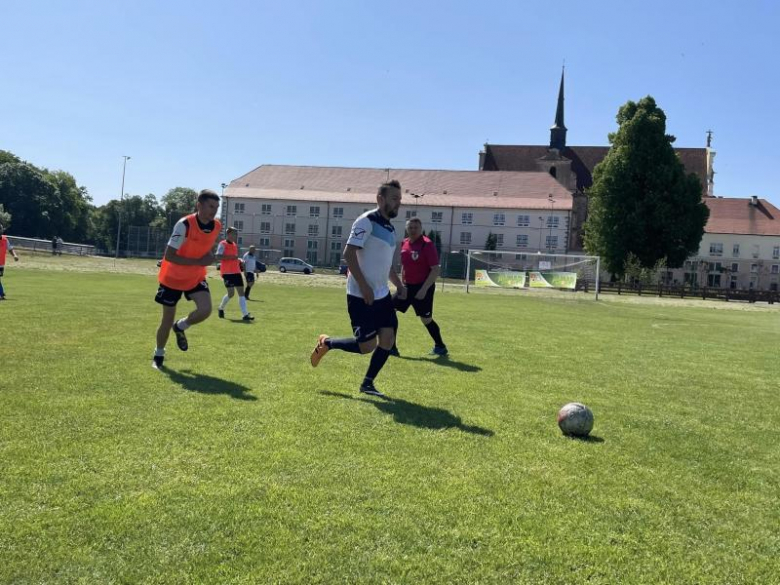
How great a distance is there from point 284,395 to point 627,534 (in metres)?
3.54

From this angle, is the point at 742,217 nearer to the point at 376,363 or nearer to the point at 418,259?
the point at 418,259

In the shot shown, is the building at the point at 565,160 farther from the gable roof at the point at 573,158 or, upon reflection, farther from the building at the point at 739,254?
the building at the point at 739,254

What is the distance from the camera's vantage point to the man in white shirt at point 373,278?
6.00 metres

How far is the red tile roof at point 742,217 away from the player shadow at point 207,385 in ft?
289

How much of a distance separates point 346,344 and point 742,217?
92373 mm

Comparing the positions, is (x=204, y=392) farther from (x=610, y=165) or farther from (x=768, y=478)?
(x=610, y=165)

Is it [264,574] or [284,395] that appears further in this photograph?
[284,395]

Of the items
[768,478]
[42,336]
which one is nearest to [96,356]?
[42,336]

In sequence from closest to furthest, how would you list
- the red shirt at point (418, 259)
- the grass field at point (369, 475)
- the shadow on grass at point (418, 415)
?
the grass field at point (369, 475), the shadow on grass at point (418, 415), the red shirt at point (418, 259)

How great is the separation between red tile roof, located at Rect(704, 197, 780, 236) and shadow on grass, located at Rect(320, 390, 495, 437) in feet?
288

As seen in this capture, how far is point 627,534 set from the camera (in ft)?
→ 10.2

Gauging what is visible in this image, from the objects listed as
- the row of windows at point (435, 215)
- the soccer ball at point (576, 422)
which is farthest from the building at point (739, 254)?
the soccer ball at point (576, 422)

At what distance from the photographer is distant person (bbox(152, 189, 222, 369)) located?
7.14 m

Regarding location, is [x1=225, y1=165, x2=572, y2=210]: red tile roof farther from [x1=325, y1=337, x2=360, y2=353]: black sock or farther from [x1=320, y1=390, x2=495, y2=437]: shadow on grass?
[x1=320, y1=390, x2=495, y2=437]: shadow on grass
